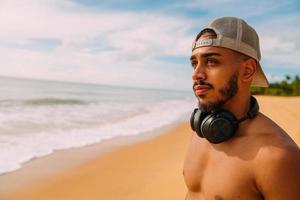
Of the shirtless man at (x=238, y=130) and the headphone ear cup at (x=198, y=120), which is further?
the headphone ear cup at (x=198, y=120)

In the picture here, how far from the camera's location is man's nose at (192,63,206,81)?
1771mm

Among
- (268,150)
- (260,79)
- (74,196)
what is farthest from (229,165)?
(74,196)

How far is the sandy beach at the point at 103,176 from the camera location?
5.30 m

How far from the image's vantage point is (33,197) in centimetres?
517

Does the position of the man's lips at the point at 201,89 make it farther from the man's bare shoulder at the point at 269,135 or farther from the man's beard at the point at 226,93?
the man's bare shoulder at the point at 269,135

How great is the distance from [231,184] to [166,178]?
439 centimetres

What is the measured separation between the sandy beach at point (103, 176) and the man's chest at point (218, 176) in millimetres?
3163

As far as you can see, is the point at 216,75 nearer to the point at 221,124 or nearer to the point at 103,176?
the point at 221,124

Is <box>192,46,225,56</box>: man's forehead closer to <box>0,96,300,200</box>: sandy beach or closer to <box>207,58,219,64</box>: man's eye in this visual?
<box>207,58,219,64</box>: man's eye

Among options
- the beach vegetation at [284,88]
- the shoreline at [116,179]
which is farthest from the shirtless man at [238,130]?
the beach vegetation at [284,88]

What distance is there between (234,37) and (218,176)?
645 mm

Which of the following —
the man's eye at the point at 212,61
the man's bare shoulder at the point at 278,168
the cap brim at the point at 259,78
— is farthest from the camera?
the cap brim at the point at 259,78

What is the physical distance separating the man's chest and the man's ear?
1.21ft

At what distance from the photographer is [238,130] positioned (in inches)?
69.6
